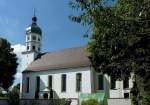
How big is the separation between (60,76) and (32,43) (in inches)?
552

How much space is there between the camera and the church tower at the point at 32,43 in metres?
65.5

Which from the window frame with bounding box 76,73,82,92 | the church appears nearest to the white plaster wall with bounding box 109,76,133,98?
the church

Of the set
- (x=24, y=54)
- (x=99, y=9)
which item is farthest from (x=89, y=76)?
(x=99, y=9)

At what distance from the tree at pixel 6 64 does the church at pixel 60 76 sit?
8.43ft

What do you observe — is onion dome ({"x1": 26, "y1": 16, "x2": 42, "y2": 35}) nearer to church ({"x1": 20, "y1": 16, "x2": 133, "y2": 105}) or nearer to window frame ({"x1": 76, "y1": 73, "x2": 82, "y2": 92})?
church ({"x1": 20, "y1": 16, "x2": 133, "y2": 105})

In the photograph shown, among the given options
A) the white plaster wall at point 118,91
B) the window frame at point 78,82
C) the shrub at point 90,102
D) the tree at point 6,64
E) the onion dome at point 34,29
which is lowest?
the shrub at point 90,102

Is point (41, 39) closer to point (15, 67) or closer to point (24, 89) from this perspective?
point (15, 67)

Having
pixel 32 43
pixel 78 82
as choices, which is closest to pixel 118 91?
pixel 78 82

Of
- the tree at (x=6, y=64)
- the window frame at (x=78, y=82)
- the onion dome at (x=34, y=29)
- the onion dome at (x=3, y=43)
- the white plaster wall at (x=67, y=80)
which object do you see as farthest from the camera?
the onion dome at (x=34, y=29)

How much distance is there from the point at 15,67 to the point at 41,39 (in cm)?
762

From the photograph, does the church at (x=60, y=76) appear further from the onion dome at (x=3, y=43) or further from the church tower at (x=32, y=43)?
the onion dome at (x=3, y=43)

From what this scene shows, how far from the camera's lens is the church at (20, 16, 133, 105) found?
49.9 m

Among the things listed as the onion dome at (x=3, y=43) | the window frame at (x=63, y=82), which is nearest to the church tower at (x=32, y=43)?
the onion dome at (x=3, y=43)

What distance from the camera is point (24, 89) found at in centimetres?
6141
